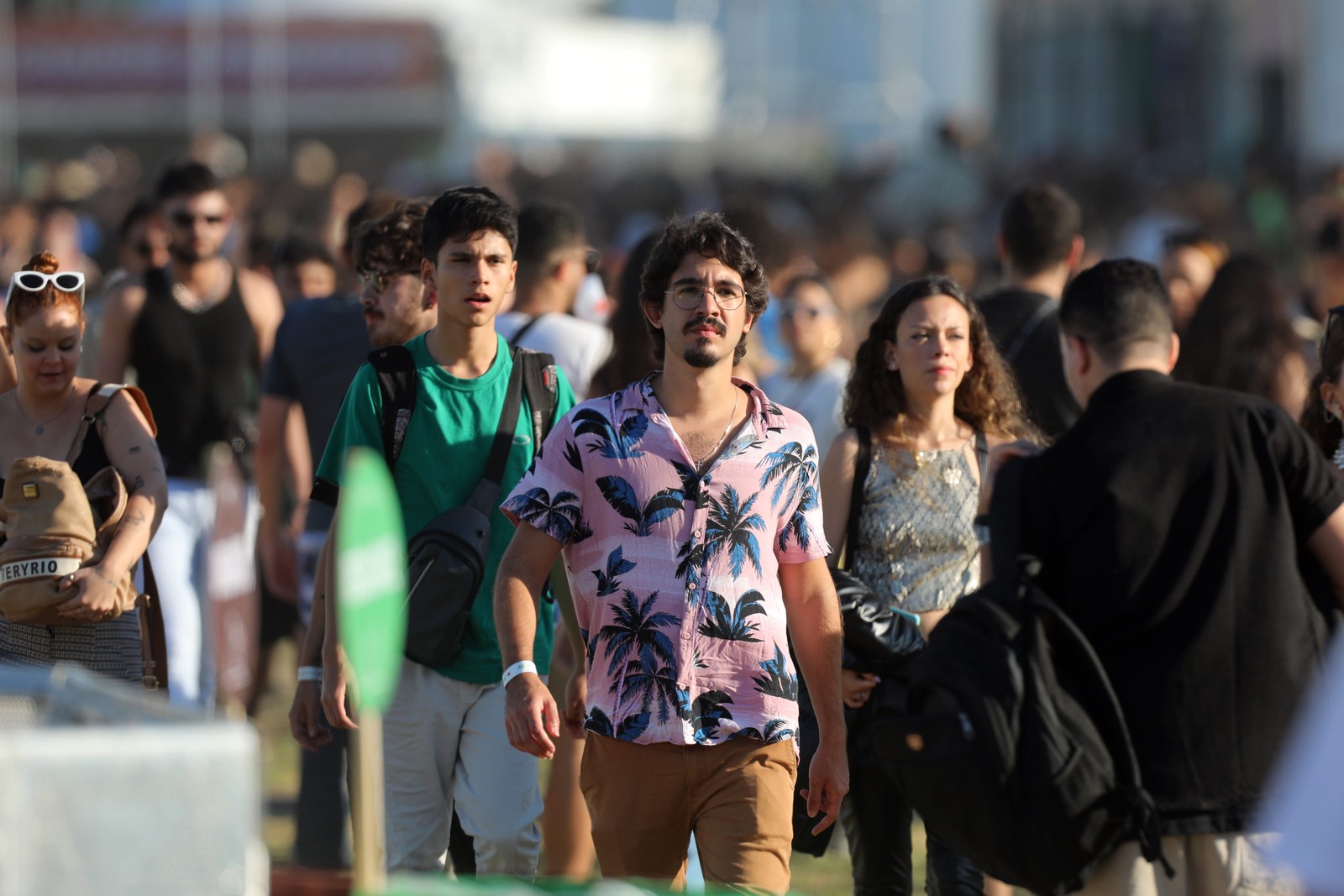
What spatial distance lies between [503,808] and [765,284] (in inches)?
59.8

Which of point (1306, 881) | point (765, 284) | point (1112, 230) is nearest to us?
point (1306, 881)

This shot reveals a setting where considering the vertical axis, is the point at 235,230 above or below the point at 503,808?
above

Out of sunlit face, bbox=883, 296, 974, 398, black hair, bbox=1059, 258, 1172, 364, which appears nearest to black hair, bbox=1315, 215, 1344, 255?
sunlit face, bbox=883, 296, 974, 398

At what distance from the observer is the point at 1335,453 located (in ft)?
16.0

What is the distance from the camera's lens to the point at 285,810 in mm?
7660

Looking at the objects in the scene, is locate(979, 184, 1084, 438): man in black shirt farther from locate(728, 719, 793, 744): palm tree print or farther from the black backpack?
the black backpack

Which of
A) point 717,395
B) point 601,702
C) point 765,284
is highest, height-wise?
point 765,284

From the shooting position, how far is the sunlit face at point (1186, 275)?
26.3ft

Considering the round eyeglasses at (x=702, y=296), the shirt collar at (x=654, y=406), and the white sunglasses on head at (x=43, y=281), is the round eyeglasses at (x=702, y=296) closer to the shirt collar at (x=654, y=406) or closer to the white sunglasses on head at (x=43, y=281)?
the shirt collar at (x=654, y=406)

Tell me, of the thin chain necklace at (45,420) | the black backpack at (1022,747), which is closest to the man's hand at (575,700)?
the black backpack at (1022,747)

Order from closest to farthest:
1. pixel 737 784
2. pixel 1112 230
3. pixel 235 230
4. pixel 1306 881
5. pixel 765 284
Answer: pixel 1306 881, pixel 737 784, pixel 765 284, pixel 235 230, pixel 1112 230

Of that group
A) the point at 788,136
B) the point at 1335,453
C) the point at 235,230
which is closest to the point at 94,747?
the point at 1335,453

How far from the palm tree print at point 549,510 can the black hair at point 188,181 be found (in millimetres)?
3315

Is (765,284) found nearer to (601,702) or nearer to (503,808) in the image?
(601,702)
